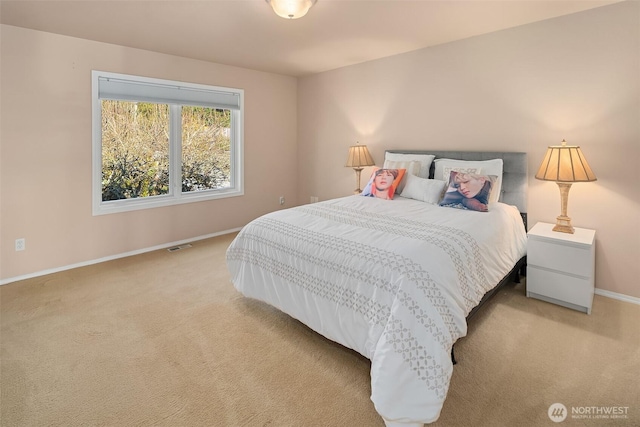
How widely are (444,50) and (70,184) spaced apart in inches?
165

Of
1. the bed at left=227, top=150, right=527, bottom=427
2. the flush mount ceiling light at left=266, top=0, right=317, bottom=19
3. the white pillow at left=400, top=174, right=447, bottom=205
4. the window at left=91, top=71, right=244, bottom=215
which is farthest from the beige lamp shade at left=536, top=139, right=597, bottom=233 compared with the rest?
the window at left=91, top=71, right=244, bottom=215

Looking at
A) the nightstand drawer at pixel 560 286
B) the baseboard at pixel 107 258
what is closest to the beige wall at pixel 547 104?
the nightstand drawer at pixel 560 286

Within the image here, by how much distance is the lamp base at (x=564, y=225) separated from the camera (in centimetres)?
275

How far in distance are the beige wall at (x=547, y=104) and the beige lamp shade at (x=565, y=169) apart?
0.86 ft

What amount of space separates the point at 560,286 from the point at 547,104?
5.31 ft

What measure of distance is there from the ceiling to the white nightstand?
185 centimetres

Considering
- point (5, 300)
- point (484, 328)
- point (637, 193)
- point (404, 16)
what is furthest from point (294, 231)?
point (637, 193)

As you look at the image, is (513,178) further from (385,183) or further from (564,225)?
(385,183)

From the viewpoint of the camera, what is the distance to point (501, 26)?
312cm

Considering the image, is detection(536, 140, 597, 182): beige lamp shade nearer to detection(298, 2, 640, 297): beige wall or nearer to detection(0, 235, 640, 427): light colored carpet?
detection(298, 2, 640, 297): beige wall

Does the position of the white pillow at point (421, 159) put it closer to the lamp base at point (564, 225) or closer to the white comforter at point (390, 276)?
the white comforter at point (390, 276)

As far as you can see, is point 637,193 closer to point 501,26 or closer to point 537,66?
point 537,66

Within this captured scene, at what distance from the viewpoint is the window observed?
3686 millimetres

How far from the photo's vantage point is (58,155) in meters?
3.35
